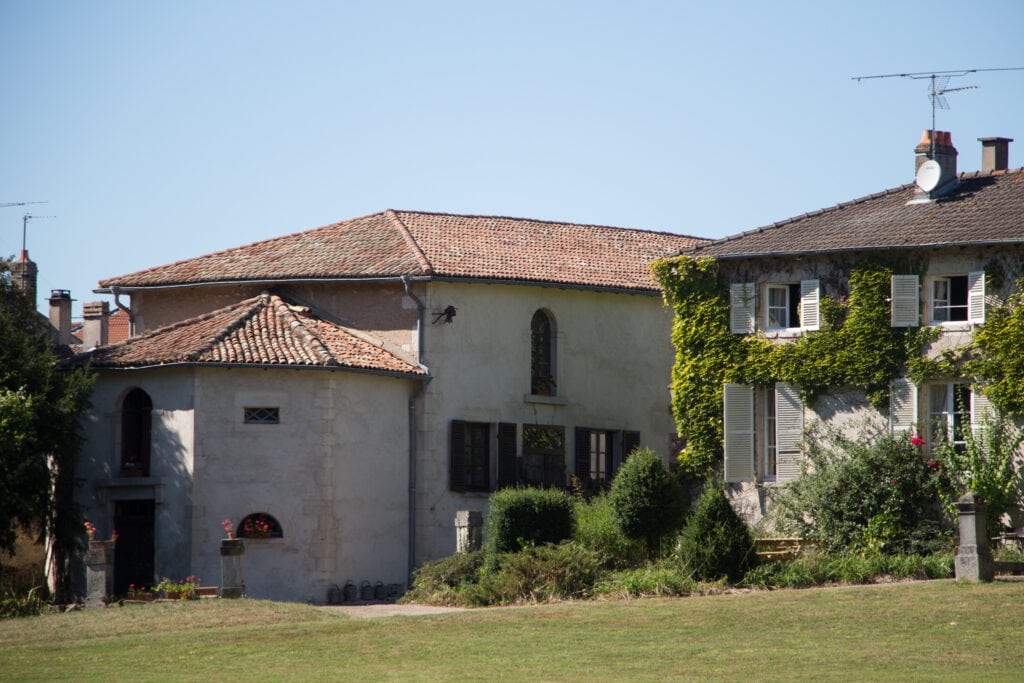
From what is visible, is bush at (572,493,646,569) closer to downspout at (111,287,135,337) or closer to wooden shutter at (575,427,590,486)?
wooden shutter at (575,427,590,486)

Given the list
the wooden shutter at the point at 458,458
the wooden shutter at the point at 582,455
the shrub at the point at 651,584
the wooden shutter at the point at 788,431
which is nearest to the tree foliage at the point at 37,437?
the wooden shutter at the point at 458,458

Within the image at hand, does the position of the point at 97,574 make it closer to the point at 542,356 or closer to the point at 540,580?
the point at 540,580

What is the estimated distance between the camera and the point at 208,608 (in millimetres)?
27406

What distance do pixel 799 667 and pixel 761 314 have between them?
14.7 m

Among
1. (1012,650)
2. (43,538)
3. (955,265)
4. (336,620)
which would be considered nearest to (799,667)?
(1012,650)

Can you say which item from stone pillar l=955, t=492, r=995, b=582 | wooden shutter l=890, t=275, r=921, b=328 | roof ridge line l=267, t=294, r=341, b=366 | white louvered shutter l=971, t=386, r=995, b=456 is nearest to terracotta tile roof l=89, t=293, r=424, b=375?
roof ridge line l=267, t=294, r=341, b=366

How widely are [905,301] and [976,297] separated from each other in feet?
4.50

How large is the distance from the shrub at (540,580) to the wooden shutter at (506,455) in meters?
6.84

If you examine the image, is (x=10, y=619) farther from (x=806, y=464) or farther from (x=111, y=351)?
(x=806, y=464)

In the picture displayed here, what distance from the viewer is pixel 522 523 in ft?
98.0

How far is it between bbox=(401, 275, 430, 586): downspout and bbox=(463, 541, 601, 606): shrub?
5.18 metres

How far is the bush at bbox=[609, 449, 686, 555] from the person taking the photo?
29750 millimetres

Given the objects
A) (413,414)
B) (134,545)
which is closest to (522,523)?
(413,414)

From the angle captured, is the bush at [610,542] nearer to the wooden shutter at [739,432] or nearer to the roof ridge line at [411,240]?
the wooden shutter at [739,432]
